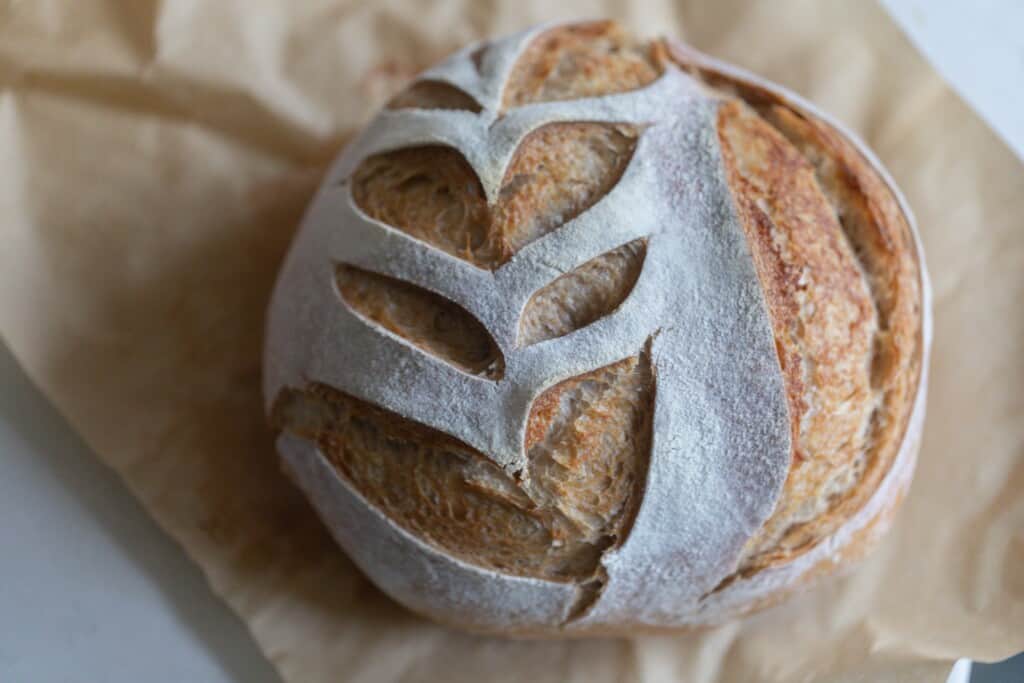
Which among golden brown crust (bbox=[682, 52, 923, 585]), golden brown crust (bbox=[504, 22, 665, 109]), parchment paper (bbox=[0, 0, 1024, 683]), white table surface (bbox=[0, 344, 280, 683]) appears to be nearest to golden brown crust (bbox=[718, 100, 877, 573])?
golden brown crust (bbox=[682, 52, 923, 585])

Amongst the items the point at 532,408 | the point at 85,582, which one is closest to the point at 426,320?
the point at 532,408

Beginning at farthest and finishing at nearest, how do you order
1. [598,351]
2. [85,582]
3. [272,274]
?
[272,274], [85,582], [598,351]

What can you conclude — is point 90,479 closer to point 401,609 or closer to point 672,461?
point 401,609

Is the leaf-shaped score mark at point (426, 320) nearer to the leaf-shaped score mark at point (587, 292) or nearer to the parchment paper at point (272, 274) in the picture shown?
the leaf-shaped score mark at point (587, 292)

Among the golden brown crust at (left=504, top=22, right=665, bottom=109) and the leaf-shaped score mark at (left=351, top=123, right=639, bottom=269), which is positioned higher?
the golden brown crust at (left=504, top=22, right=665, bottom=109)

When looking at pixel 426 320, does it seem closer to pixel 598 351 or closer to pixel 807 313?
pixel 598 351

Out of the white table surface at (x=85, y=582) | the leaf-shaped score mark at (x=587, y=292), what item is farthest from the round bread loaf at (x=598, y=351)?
the white table surface at (x=85, y=582)

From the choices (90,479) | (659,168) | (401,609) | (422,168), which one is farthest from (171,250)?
(659,168)

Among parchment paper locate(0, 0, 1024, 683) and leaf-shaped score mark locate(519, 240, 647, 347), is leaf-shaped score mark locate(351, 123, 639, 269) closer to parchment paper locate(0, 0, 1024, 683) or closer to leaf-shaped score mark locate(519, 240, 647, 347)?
leaf-shaped score mark locate(519, 240, 647, 347)
